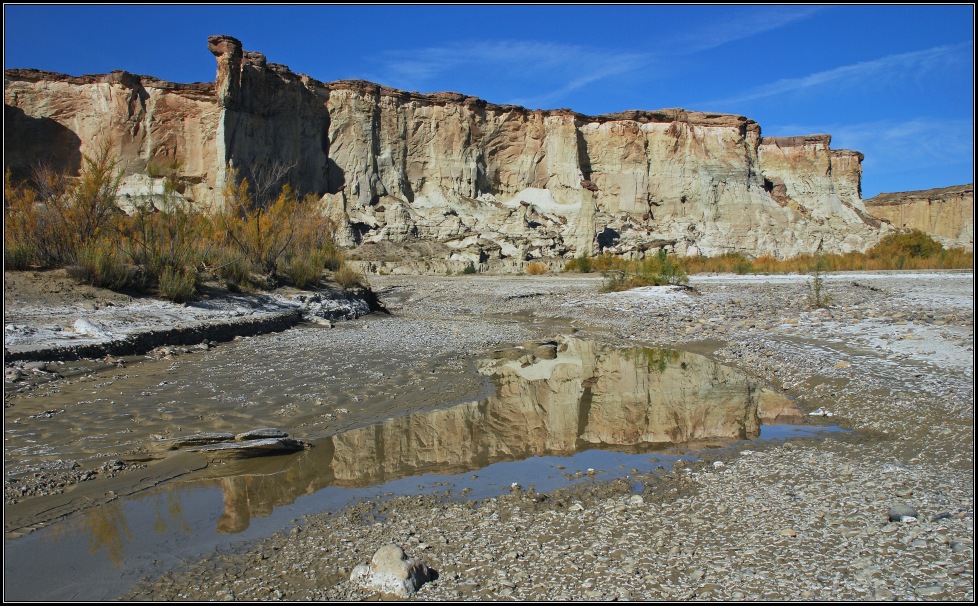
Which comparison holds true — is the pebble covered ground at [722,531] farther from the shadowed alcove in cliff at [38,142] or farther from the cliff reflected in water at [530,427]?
the shadowed alcove in cliff at [38,142]

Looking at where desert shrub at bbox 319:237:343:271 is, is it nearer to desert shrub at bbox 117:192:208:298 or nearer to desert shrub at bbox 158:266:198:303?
desert shrub at bbox 117:192:208:298

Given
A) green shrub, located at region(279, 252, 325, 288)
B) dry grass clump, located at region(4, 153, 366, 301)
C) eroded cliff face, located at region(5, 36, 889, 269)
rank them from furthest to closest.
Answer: eroded cliff face, located at region(5, 36, 889, 269)
green shrub, located at region(279, 252, 325, 288)
dry grass clump, located at region(4, 153, 366, 301)

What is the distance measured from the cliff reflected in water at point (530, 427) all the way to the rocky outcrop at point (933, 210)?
7553cm

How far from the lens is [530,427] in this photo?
260 inches

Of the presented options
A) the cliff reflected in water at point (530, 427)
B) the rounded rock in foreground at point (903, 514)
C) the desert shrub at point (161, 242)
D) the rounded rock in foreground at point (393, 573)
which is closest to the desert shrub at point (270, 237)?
the desert shrub at point (161, 242)

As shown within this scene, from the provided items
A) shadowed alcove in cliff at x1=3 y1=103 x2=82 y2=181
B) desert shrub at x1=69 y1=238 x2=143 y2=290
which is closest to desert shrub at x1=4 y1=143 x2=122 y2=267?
desert shrub at x1=69 y1=238 x2=143 y2=290

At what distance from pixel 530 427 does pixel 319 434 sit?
217cm

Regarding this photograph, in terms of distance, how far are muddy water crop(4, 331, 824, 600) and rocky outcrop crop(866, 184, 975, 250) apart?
76.6m

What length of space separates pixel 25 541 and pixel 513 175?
175 ft

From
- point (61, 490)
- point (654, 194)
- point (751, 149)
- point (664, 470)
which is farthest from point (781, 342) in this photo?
point (751, 149)

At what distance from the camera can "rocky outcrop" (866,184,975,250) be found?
73.1 meters

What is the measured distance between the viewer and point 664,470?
5008 mm

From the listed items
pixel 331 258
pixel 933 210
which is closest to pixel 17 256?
pixel 331 258

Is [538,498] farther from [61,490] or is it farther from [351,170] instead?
[351,170]
